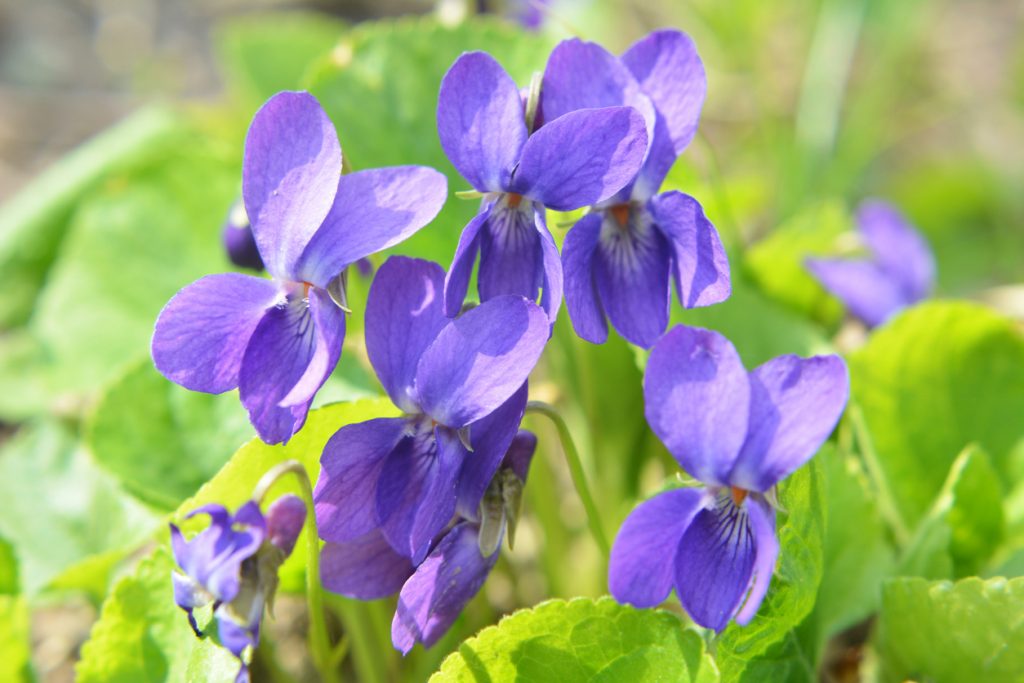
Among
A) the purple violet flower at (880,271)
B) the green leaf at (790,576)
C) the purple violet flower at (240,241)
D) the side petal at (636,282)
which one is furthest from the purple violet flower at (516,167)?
the purple violet flower at (880,271)

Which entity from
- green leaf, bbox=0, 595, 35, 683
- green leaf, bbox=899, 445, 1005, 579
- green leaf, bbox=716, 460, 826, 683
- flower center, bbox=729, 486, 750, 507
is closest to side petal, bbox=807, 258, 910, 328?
green leaf, bbox=899, 445, 1005, 579

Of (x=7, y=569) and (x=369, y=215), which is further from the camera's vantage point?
(x=7, y=569)

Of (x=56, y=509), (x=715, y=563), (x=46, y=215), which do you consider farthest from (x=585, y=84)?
(x=46, y=215)

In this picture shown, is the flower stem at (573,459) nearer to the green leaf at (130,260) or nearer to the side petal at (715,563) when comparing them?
the side petal at (715,563)

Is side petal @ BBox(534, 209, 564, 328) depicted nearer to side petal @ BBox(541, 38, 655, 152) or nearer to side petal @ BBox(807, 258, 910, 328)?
side petal @ BBox(541, 38, 655, 152)

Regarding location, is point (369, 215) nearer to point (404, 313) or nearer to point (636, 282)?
point (404, 313)
